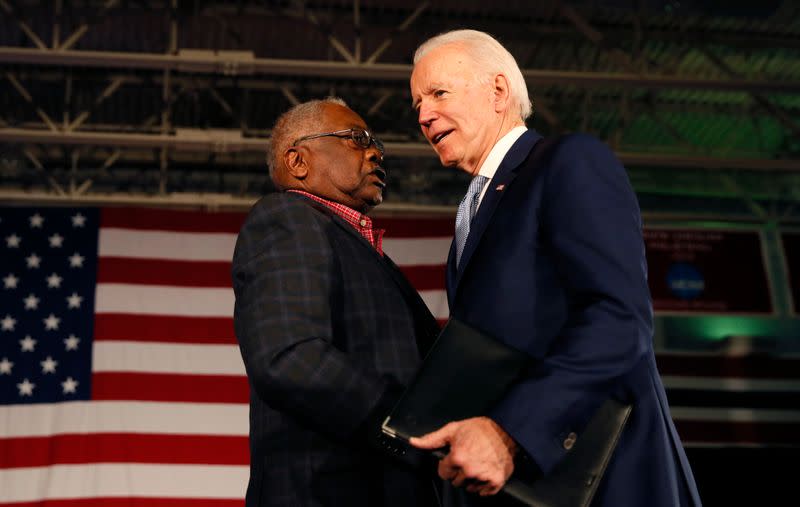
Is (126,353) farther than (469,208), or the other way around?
(126,353)

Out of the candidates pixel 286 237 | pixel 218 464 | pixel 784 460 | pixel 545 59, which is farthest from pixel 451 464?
pixel 545 59

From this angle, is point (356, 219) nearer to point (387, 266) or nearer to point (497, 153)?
point (387, 266)

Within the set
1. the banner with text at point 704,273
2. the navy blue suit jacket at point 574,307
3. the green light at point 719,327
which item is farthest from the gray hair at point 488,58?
the green light at point 719,327

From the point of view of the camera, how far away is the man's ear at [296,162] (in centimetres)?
196

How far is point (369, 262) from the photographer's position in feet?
5.60

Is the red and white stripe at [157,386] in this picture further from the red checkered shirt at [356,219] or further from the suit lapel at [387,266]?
the suit lapel at [387,266]

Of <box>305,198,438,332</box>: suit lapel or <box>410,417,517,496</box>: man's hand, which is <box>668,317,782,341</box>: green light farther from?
<box>410,417,517,496</box>: man's hand

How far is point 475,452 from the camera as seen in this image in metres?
1.11

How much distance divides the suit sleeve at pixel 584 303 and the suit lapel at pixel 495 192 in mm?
109

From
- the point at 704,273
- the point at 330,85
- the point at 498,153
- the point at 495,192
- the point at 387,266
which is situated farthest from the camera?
the point at 330,85

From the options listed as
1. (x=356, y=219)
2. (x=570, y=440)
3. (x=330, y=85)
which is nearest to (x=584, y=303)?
(x=570, y=440)

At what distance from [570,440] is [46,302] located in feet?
17.5

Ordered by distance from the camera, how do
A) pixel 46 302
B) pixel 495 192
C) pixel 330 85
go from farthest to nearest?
pixel 330 85
pixel 46 302
pixel 495 192

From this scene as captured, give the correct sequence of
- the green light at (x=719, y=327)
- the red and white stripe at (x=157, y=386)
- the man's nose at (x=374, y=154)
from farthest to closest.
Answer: the green light at (x=719, y=327)
the red and white stripe at (x=157, y=386)
the man's nose at (x=374, y=154)
